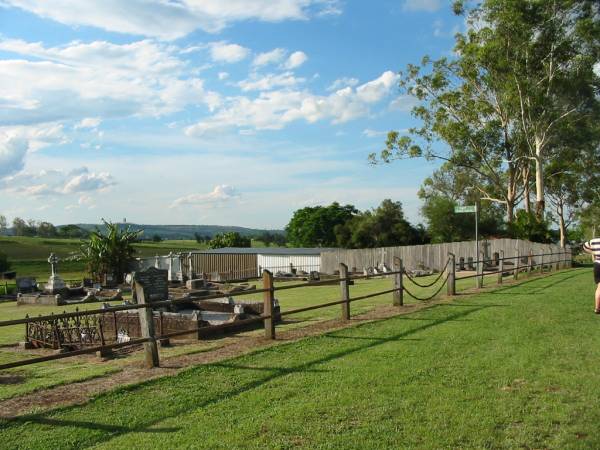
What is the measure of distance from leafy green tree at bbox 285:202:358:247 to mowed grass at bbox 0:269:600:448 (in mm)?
71442

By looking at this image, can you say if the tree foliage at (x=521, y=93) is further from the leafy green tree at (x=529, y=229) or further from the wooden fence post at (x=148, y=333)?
the wooden fence post at (x=148, y=333)

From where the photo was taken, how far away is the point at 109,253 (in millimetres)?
36000

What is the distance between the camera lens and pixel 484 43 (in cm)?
3681

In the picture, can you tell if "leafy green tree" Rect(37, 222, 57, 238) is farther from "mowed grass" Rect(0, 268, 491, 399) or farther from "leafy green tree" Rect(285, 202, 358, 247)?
"mowed grass" Rect(0, 268, 491, 399)

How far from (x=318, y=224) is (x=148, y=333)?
A: 243ft

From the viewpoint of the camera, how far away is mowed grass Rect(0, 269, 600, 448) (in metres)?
4.94

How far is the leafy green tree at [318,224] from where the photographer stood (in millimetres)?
81875

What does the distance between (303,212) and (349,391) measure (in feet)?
261

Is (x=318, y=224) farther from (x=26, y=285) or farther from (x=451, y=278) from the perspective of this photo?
(x=451, y=278)

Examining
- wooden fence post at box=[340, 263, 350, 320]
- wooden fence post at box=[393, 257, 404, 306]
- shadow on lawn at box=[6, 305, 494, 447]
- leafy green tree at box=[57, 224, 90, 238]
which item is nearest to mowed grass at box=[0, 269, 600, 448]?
shadow on lawn at box=[6, 305, 494, 447]

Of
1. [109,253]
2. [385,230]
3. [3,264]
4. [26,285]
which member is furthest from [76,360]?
[385,230]

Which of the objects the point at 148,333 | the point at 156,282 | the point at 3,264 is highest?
the point at 156,282

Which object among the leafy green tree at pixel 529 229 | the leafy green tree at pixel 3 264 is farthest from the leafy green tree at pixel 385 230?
the leafy green tree at pixel 3 264

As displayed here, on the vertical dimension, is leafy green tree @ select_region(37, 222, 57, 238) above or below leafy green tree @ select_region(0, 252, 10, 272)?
above
